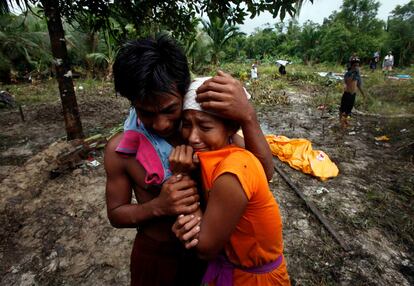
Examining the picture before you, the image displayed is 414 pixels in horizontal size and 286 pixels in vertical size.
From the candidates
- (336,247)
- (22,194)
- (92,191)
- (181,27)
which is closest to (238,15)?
(181,27)

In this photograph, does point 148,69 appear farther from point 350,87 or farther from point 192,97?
point 350,87

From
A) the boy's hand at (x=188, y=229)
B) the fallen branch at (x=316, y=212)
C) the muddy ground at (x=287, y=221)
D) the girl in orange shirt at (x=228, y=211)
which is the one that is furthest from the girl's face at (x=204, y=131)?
the fallen branch at (x=316, y=212)

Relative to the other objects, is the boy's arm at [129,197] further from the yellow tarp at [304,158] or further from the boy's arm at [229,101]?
the yellow tarp at [304,158]

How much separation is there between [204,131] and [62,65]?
4.17 m

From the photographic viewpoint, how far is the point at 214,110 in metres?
0.98

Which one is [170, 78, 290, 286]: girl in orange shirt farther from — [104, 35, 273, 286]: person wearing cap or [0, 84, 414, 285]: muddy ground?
[0, 84, 414, 285]: muddy ground

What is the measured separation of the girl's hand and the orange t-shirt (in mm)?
41

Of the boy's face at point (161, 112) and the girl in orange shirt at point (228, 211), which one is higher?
the boy's face at point (161, 112)

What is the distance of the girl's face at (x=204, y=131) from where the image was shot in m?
1.04

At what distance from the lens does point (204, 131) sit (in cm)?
106

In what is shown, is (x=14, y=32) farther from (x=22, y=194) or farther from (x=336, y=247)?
(x=336, y=247)

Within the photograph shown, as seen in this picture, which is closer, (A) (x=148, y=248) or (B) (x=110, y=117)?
(A) (x=148, y=248)

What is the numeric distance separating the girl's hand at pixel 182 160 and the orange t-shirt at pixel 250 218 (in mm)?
41

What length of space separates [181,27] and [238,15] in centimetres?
86
